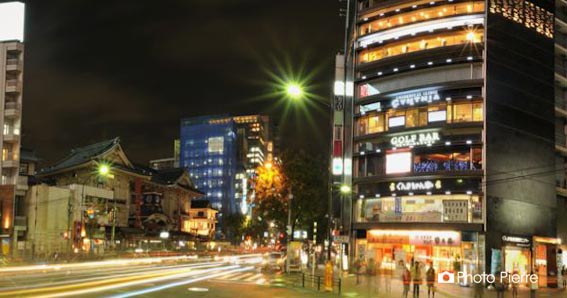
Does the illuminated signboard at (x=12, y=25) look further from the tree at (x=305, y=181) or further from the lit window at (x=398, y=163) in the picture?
the lit window at (x=398, y=163)

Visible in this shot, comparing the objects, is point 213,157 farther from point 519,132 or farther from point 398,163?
point 519,132

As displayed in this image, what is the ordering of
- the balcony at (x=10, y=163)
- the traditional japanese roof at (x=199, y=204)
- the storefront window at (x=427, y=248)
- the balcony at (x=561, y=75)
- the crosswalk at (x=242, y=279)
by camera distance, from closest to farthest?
the crosswalk at (x=242, y=279), the storefront window at (x=427, y=248), the balcony at (x=561, y=75), the balcony at (x=10, y=163), the traditional japanese roof at (x=199, y=204)

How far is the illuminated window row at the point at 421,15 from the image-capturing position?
5531cm

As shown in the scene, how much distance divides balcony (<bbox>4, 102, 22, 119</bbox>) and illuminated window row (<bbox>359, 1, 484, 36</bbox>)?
119 feet

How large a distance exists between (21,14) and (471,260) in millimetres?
53802

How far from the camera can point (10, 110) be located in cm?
6762

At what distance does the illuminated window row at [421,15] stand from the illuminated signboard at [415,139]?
33.4 feet

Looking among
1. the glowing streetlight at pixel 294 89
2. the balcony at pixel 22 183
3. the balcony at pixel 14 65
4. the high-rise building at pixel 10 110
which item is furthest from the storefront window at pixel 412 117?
the balcony at pixel 14 65

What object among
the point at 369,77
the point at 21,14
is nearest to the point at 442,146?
the point at 369,77

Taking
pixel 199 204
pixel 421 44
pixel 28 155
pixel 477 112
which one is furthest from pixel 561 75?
pixel 199 204

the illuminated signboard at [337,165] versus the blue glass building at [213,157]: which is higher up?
the blue glass building at [213,157]

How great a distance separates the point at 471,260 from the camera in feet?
170

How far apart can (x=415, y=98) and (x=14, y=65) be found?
41447mm

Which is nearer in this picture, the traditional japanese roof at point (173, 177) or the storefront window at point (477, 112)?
the storefront window at point (477, 112)
